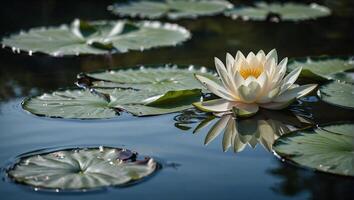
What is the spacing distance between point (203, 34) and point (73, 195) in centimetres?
228

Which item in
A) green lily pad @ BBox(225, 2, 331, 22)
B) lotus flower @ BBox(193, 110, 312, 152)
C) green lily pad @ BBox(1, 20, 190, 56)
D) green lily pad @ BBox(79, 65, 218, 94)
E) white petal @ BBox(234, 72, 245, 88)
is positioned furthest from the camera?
green lily pad @ BBox(225, 2, 331, 22)

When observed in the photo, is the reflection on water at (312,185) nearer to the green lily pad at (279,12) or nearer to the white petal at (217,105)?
the white petal at (217,105)

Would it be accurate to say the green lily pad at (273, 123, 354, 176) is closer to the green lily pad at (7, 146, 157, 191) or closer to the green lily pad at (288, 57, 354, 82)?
the green lily pad at (7, 146, 157, 191)

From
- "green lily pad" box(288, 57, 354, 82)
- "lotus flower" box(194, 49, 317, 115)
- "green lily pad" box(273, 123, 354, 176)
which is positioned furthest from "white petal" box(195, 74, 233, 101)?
"green lily pad" box(288, 57, 354, 82)

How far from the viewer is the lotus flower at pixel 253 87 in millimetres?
1807

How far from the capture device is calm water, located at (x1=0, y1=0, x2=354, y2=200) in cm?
134

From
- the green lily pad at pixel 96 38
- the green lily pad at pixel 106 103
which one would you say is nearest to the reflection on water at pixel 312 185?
the green lily pad at pixel 106 103

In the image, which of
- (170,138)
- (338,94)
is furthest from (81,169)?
(338,94)

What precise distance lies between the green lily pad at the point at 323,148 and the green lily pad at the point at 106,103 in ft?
1.48

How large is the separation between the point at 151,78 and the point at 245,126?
22.9 inches

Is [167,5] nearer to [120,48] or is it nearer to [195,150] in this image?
[120,48]

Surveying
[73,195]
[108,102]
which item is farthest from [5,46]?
[73,195]

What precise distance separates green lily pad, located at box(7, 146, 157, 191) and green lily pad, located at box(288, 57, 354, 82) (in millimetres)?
960

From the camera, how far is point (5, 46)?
2.95 meters
